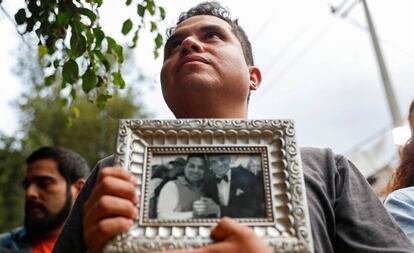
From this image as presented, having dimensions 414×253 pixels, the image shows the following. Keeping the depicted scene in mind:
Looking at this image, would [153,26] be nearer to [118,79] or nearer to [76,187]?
[118,79]

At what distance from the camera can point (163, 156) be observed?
85 centimetres

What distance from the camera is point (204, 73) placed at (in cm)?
108

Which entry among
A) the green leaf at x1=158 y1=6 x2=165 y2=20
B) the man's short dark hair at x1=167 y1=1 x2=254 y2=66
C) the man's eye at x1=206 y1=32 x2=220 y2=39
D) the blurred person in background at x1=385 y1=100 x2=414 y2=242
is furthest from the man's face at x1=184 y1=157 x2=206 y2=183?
the green leaf at x1=158 y1=6 x2=165 y2=20

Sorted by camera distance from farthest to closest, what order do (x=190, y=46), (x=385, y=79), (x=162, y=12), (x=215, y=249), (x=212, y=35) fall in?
1. (x=385, y=79)
2. (x=162, y=12)
3. (x=212, y=35)
4. (x=190, y=46)
5. (x=215, y=249)

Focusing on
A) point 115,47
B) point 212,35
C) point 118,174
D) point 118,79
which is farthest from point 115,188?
point 118,79

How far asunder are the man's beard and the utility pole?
424cm

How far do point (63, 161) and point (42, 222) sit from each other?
1.52 feet

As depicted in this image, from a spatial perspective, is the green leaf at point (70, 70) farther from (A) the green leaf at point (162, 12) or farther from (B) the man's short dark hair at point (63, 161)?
(B) the man's short dark hair at point (63, 161)

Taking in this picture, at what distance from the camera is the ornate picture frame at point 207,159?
2.42 ft

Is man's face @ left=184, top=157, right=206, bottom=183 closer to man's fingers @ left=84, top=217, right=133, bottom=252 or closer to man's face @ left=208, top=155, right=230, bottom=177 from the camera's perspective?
man's face @ left=208, top=155, right=230, bottom=177

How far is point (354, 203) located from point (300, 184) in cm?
26

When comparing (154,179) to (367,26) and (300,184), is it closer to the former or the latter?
(300,184)

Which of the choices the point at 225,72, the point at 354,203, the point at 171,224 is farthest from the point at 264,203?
the point at 225,72

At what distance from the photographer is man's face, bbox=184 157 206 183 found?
83 centimetres
